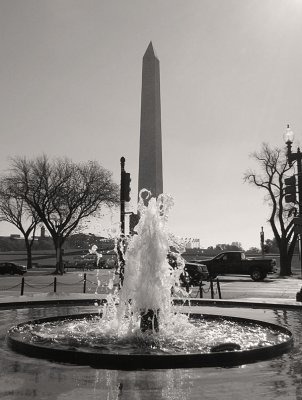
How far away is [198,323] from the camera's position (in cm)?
1010

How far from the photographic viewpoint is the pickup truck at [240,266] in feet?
101

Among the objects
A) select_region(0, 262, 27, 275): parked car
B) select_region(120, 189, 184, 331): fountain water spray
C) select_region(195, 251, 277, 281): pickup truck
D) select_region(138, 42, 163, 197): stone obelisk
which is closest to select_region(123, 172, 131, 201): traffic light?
select_region(120, 189, 184, 331): fountain water spray

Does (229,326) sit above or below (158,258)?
below

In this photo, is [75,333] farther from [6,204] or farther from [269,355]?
[6,204]

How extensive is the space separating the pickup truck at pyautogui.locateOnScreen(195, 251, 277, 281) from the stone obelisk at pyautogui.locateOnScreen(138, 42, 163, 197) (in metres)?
11.3

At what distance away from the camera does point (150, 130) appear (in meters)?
21.9

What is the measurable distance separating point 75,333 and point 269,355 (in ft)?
11.8

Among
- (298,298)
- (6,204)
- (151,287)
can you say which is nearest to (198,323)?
(151,287)

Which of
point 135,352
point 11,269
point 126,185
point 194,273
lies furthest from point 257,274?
point 135,352

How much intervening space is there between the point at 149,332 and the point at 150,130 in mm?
14713

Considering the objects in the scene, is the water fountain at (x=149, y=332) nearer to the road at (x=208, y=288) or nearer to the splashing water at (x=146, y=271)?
the splashing water at (x=146, y=271)

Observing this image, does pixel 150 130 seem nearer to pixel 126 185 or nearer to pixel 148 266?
pixel 126 185

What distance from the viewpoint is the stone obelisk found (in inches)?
854

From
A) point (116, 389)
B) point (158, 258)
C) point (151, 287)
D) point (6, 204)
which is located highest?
point (6, 204)
